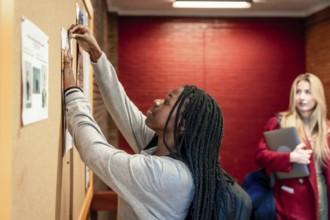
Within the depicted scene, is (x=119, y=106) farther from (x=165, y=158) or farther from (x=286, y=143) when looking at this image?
(x=286, y=143)

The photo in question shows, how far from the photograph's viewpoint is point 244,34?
14.9 ft

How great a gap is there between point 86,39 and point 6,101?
0.74 meters

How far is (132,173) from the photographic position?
110 centimetres

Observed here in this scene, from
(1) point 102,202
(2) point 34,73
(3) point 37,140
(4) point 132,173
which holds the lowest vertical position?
(1) point 102,202

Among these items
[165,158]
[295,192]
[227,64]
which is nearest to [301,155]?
[295,192]

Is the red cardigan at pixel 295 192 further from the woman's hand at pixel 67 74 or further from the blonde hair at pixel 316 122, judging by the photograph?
the woman's hand at pixel 67 74

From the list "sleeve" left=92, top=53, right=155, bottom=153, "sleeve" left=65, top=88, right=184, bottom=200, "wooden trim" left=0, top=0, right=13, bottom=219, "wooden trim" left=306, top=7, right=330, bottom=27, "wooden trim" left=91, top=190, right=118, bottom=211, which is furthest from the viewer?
"wooden trim" left=306, top=7, right=330, bottom=27

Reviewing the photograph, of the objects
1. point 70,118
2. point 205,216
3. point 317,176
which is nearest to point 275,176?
point 317,176

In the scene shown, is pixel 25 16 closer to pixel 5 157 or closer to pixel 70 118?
pixel 5 157

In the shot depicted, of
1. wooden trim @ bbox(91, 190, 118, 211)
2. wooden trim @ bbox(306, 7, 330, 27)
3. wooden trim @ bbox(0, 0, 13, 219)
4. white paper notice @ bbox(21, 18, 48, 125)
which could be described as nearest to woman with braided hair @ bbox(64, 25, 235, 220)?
white paper notice @ bbox(21, 18, 48, 125)

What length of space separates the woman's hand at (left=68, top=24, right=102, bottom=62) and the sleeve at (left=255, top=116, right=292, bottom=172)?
63.9 inches

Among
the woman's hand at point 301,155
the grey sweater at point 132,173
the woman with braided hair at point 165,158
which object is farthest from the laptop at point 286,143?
the grey sweater at point 132,173

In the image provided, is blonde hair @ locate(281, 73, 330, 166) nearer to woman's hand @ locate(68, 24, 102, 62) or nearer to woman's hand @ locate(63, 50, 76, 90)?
woman's hand @ locate(68, 24, 102, 62)

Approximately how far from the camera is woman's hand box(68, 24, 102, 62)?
52.3 inches
